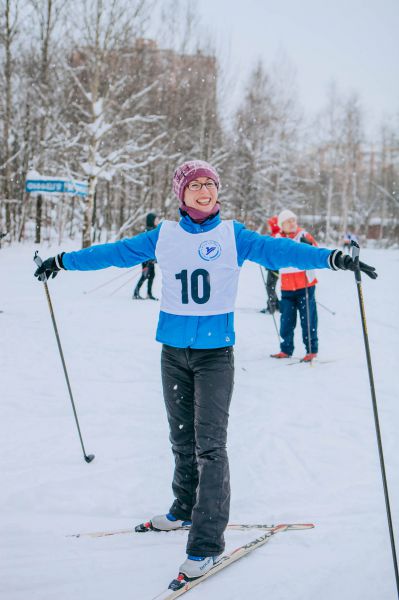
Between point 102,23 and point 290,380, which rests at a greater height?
point 102,23

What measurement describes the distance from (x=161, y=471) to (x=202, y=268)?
1.75m

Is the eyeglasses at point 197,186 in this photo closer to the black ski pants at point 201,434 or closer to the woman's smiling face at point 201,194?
the woman's smiling face at point 201,194

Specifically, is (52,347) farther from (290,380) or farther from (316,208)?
(316,208)

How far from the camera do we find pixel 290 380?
18.4ft

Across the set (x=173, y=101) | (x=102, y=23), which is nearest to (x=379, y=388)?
(x=102, y=23)

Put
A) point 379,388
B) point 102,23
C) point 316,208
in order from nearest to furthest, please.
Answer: point 379,388 → point 102,23 → point 316,208

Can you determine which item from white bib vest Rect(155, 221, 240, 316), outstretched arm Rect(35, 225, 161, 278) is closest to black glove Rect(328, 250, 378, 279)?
white bib vest Rect(155, 221, 240, 316)

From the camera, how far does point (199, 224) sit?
2.31 meters

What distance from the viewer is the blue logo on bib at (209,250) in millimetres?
2273

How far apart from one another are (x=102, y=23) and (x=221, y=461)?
1665cm

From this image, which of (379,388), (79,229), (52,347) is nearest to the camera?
(379,388)

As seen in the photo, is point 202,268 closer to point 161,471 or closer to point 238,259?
point 238,259

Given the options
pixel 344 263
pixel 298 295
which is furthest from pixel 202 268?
pixel 298 295

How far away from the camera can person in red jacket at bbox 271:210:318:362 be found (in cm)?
623
